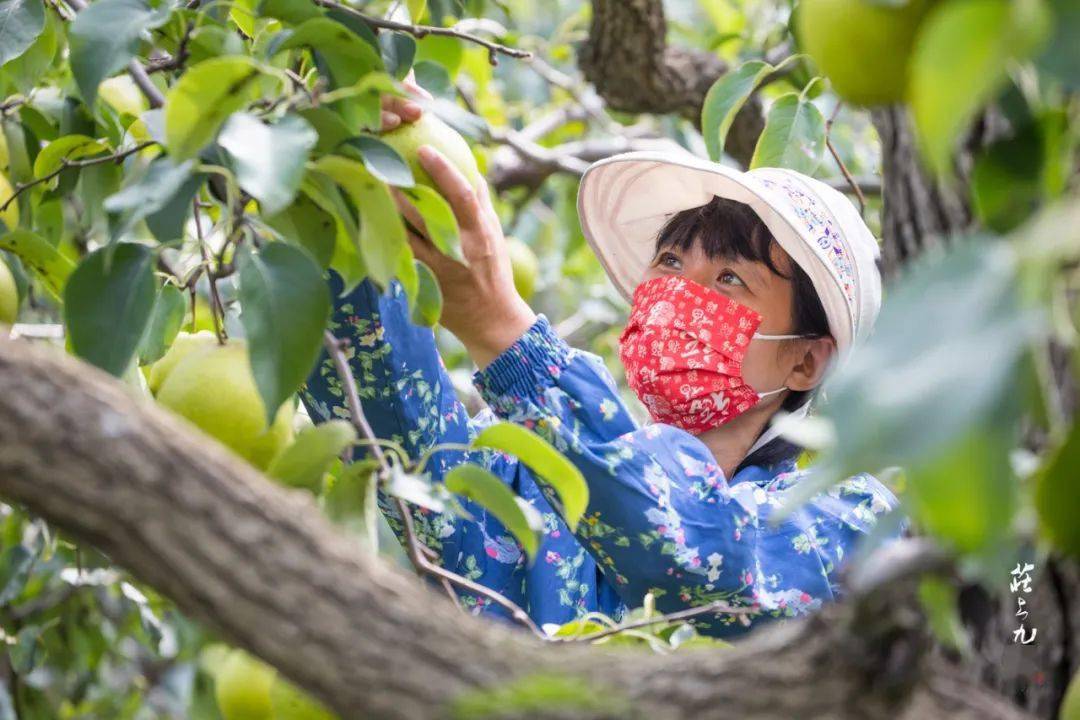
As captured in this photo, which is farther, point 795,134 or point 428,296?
point 795,134

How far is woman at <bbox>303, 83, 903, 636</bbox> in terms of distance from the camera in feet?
4.36

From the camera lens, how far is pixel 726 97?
5.16 ft

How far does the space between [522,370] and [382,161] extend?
0.46 m

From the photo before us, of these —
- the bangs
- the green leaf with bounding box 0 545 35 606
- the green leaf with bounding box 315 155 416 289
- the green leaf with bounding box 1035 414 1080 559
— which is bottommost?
the green leaf with bounding box 0 545 35 606

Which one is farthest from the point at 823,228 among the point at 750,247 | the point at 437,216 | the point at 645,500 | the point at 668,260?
the point at 437,216

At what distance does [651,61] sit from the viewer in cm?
231

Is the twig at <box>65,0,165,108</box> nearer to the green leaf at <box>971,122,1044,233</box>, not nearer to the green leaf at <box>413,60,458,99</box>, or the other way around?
the green leaf at <box>413,60,458,99</box>

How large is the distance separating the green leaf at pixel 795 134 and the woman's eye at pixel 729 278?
143 millimetres

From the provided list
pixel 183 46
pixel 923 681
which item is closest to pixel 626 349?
pixel 183 46

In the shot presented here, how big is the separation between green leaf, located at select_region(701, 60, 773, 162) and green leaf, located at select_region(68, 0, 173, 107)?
29.0 inches

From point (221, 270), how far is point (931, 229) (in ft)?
1.53

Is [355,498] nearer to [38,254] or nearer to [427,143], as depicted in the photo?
[427,143]

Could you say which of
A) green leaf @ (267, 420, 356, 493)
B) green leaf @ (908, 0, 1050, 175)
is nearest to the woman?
green leaf @ (267, 420, 356, 493)

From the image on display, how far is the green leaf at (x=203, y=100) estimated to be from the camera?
0.82 m
